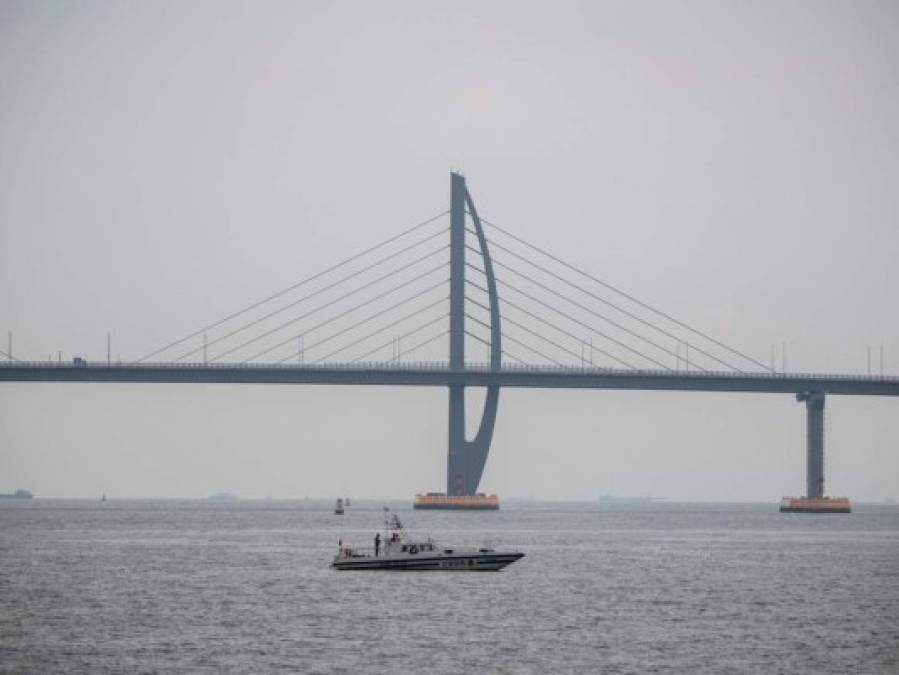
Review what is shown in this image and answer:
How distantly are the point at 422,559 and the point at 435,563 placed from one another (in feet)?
2.25

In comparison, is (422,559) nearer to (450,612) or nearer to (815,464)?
(450,612)

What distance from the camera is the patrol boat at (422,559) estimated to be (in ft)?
257

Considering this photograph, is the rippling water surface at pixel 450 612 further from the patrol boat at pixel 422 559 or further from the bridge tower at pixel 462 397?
the bridge tower at pixel 462 397

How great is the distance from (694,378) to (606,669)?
4757 inches

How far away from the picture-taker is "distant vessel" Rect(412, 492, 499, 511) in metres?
170

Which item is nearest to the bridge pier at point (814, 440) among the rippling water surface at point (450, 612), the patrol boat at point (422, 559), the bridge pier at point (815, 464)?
the bridge pier at point (815, 464)

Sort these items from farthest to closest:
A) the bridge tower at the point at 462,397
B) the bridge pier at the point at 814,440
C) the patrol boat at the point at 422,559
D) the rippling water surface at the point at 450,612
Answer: the bridge pier at the point at 814,440, the bridge tower at the point at 462,397, the patrol boat at the point at 422,559, the rippling water surface at the point at 450,612

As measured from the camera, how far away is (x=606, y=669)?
48.7 metres

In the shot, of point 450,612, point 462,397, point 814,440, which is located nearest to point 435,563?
point 450,612

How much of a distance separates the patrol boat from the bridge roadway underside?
8084 centimetres

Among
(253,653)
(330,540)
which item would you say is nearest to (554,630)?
(253,653)

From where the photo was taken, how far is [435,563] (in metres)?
78.2

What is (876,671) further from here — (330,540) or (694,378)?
(694,378)

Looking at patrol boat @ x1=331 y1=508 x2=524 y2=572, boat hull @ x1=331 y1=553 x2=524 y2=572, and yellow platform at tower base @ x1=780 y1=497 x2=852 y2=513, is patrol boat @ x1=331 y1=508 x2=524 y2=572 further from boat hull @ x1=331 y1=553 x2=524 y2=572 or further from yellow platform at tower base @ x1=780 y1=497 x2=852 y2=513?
yellow platform at tower base @ x1=780 y1=497 x2=852 y2=513
